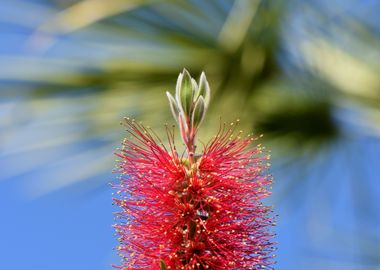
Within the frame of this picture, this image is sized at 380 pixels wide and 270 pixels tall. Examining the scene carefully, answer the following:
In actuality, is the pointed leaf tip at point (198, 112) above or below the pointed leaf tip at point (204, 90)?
below

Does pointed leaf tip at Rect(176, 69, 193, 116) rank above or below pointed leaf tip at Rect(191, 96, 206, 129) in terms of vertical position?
above

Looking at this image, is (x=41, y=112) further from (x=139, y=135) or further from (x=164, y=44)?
(x=139, y=135)

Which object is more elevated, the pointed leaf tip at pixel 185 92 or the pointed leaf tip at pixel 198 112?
the pointed leaf tip at pixel 185 92

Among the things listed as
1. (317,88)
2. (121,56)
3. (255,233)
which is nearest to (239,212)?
(255,233)

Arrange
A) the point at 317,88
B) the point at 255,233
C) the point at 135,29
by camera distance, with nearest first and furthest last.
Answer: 1. the point at 255,233
2. the point at 317,88
3. the point at 135,29

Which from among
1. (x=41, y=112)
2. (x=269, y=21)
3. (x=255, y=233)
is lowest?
(x=255, y=233)
